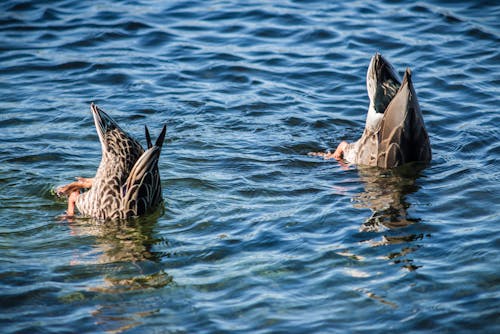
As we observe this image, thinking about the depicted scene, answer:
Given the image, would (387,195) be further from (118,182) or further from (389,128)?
(118,182)

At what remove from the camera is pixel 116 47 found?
13812 millimetres

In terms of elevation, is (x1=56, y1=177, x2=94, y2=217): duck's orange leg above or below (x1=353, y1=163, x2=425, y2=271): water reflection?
above

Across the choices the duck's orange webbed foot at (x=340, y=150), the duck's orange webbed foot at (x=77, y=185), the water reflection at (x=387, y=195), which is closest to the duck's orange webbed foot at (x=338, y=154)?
the duck's orange webbed foot at (x=340, y=150)

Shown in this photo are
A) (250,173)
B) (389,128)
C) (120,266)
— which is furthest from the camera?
(250,173)

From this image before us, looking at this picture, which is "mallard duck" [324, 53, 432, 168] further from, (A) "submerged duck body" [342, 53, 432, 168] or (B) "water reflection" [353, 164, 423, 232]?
(B) "water reflection" [353, 164, 423, 232]

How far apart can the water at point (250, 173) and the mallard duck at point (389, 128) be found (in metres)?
0.19

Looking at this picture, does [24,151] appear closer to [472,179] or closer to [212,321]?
[212,321]

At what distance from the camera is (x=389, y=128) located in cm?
936

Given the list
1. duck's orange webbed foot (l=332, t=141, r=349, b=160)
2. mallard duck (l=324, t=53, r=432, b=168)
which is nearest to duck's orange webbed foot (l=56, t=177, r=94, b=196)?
duck's orange webbed foot (l=332, t=141, r=349, b=160)

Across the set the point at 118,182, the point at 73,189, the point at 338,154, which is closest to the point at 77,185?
the point at 73,189

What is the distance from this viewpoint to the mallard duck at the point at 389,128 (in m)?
9.22

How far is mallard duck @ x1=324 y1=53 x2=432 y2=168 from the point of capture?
922cm

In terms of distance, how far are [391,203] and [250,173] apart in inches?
71.5

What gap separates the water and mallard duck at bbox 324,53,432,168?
0.19m
